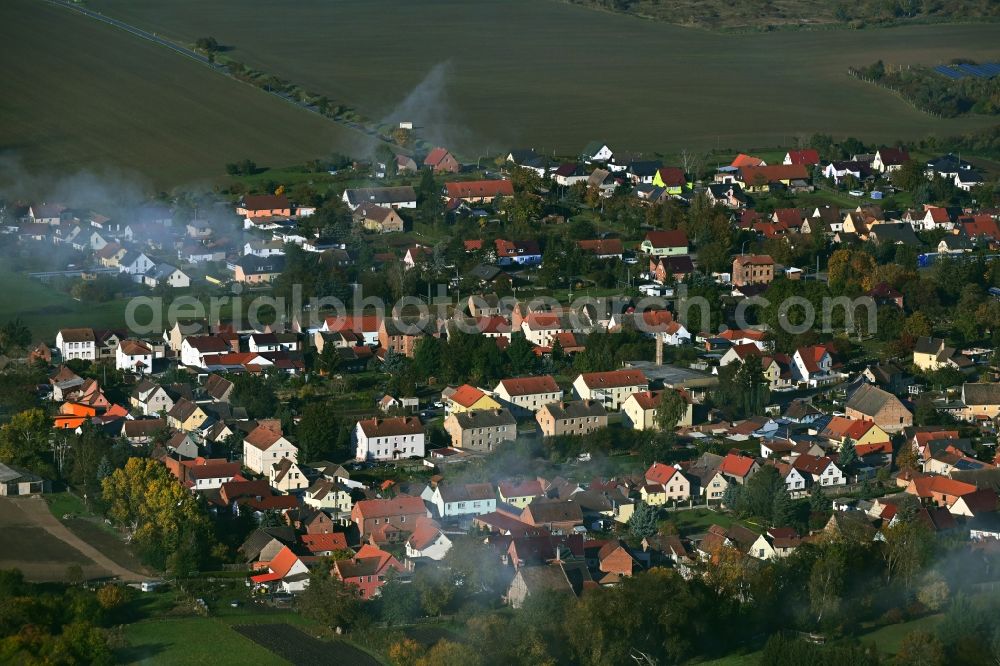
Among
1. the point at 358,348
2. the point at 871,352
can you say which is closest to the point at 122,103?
the point at 358,348

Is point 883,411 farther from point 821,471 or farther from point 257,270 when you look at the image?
point 257,270

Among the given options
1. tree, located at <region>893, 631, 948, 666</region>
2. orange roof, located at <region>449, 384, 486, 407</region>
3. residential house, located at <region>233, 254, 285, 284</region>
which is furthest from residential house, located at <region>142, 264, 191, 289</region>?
tree, located at <region>893, 631, 948, 666</region>

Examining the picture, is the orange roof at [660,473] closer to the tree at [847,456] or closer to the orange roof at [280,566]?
the tree at [847,456]

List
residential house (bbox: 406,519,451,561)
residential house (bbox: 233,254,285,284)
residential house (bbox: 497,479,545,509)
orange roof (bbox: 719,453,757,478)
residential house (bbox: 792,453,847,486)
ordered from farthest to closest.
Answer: residential house (bbox: 233,254,285,284)
residential house (bbox: 792,453,847,486)
orange roof (bbox: 719,453,757,478)
residential house (bbox: 497,479,545,509)
residential house (bbox: 406,519,451,561)

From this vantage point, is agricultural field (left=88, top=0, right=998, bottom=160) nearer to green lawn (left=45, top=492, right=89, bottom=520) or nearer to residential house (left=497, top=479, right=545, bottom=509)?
residential house (left=497, top=479, right=545, bottom=509)

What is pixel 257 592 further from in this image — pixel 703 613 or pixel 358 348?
pixel 358 348

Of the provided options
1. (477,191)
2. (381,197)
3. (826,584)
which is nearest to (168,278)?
(381,197)
